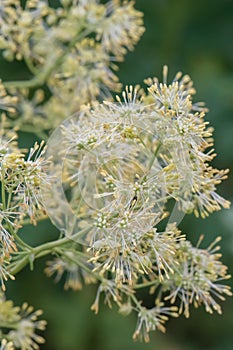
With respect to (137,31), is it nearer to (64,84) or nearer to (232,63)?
(64,84)

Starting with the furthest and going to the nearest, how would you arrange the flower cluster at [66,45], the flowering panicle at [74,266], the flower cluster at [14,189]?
the flower cluster at [66,45], the flowering panicle at [74,266], the flower cluster at [14,189]

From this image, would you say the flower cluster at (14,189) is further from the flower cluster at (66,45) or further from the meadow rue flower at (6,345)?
the flower cluster at (66,45)

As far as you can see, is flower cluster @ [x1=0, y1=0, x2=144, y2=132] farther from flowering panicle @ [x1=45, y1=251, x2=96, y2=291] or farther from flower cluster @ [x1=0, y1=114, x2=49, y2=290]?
flower cluster @ [x1=0, y1=114, x2=49, y2=290]

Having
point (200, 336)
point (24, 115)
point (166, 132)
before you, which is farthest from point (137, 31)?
point (200, 336)

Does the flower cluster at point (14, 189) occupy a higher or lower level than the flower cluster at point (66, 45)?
lower

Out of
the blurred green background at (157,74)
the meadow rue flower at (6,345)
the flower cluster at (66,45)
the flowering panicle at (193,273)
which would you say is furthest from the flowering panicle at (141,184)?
the blurred green background at (157,74)

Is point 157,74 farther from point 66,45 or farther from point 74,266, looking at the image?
point 74,266
